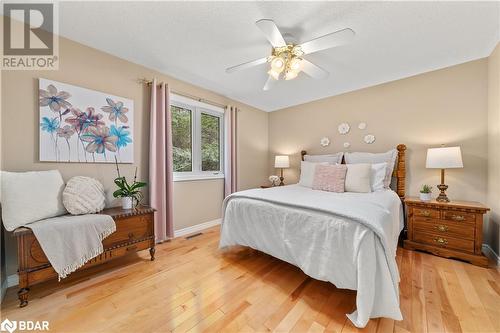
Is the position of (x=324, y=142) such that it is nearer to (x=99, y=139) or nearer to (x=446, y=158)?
(x=446, y=158)

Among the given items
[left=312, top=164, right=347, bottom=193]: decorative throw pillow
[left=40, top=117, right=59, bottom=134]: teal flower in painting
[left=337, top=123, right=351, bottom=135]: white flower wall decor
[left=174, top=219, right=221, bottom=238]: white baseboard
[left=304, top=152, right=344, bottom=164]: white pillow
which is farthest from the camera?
[left=337, top=123, right=351, bottom=135]: white flower wall decor

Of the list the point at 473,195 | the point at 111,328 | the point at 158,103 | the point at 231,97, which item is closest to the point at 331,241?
the point at 111,328

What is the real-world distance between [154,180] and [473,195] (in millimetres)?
3959

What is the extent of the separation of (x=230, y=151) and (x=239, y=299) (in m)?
2.42

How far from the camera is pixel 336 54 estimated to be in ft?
7.32

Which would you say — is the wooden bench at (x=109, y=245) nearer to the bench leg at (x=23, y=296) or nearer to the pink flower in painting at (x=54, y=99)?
the bench leg at (x=23, y=296)

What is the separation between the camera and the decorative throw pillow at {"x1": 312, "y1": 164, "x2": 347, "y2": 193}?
2619 millimetres

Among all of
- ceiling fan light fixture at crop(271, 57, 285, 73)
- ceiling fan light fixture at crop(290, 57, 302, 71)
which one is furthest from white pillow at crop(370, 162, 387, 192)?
ceiling fan light fixture at crop(271, 57, 285, 73)

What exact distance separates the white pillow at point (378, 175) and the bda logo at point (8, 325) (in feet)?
11.5

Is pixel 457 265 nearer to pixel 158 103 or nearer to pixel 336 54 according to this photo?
pixel 336 54

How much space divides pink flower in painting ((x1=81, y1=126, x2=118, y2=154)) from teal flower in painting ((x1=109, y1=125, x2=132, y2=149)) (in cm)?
3

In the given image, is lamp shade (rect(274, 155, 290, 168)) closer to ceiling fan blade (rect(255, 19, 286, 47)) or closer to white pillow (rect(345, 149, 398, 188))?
white pillow (rect(345, 149, 398, 188))

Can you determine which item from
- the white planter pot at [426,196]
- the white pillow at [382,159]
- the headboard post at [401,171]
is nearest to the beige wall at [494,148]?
the white planter pot at [426,196]
